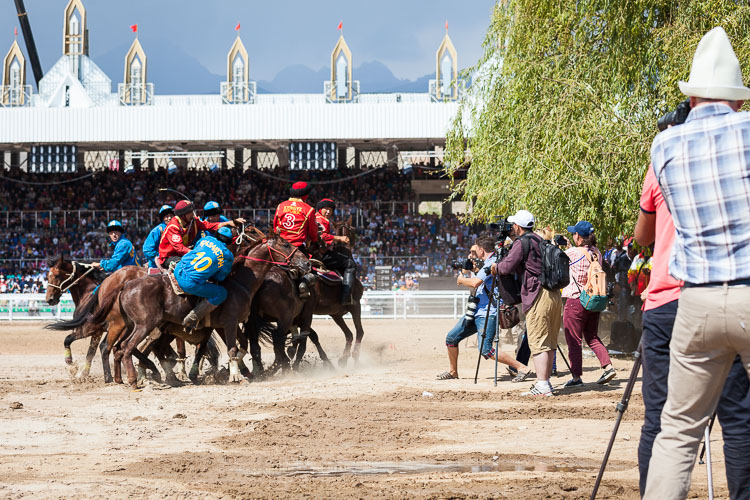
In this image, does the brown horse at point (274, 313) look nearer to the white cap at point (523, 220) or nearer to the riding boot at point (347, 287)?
the riding boot at point (347, 287)

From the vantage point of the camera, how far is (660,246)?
446cm

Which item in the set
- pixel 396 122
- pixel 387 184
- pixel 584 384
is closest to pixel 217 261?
pixel 584 384

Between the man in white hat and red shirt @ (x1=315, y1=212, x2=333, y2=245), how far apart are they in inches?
427

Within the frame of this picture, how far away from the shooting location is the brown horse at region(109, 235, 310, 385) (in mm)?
11516

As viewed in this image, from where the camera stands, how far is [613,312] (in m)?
17.7

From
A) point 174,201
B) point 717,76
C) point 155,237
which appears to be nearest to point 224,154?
point 174,201

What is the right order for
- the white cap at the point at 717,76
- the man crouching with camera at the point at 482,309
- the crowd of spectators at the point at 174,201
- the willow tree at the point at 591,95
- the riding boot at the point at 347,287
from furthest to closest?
the crowd of spectators at the point at 174,201 < the riding boot at the point at 347,287 < the willow tree at the point at 591,95 < the man crouching with camera at the point at 482,309 < the white cap at the point at 717,76

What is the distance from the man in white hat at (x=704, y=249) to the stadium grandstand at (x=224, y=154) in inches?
1189

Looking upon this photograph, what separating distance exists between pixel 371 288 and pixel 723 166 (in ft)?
91.1

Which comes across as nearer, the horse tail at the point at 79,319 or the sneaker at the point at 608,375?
the sneaker at the point at 608,375

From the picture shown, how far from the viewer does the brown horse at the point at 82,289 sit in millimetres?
12555

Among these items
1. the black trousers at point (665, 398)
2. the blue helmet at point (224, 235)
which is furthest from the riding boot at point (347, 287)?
the black trousers at point (665, 398)

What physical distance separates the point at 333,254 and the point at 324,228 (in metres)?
0.51

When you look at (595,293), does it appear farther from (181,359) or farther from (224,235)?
(181,359)
